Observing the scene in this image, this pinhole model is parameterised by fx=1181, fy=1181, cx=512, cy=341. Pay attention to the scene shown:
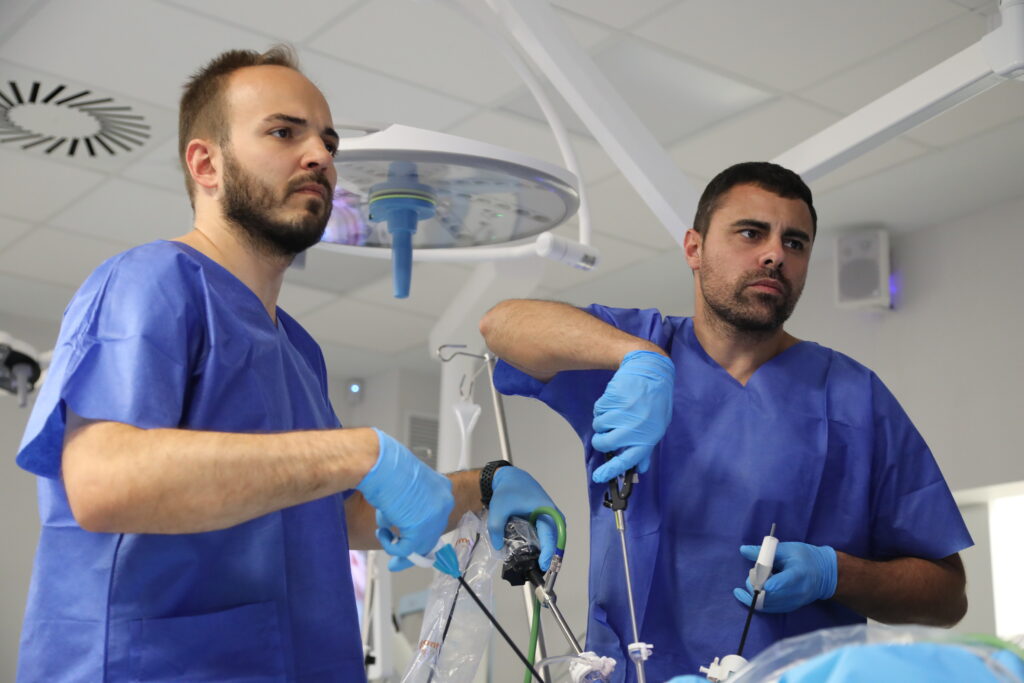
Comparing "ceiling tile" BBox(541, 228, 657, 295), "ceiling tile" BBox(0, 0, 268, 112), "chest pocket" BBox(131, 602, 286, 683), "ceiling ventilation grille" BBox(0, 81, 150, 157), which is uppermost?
"ceiling tile" BBox(0, 0, 268, 112)

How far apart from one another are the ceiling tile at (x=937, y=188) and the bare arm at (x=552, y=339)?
2503 mm

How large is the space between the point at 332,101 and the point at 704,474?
2.34m

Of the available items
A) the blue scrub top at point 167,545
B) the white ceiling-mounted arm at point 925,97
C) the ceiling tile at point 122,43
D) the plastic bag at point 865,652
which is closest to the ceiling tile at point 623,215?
the ceiling tile at point 122,43

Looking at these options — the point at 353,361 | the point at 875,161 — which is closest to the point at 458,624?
the point at 875,161

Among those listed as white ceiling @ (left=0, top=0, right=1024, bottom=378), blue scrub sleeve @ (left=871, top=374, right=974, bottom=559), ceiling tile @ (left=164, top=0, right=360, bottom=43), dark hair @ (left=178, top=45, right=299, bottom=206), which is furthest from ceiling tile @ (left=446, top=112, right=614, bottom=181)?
dark hair @ (left=178, top=45, right=299, bottom=206)

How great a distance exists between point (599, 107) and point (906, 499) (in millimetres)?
804

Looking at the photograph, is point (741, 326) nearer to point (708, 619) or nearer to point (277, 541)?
point (708, 619)

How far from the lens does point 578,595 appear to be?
17.8 ft

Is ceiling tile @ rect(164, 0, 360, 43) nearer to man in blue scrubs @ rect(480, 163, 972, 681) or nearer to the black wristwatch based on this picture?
man in blue scrubs @ rect(480, 163, 972, 681)

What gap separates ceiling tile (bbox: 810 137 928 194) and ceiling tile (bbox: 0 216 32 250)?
3.07m

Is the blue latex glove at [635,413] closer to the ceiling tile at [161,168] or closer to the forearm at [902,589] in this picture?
the forearm at [902,589]

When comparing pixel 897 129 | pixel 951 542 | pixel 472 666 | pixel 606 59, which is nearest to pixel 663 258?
pixel 606 59

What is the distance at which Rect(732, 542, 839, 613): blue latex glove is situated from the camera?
156 cm

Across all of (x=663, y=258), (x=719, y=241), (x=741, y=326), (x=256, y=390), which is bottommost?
(x=256, y=390)
